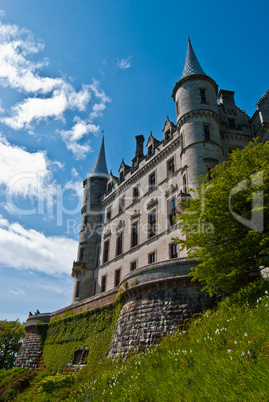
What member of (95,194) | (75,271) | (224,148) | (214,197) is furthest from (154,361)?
(95,194)

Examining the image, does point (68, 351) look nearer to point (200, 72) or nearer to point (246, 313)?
point (246, 313)

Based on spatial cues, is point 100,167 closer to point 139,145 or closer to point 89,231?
point 139,145

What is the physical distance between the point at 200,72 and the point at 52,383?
25926 millimetres

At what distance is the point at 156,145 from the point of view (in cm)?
2986

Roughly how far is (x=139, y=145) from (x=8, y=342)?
1490 inches

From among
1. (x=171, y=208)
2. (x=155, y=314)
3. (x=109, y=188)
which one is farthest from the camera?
(x=109, y=188)

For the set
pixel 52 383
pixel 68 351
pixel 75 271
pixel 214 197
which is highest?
pixel 75 271

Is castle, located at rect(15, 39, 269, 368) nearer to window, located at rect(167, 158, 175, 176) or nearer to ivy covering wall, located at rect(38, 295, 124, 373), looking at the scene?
window, located at rect(167, 158, 175, 176)

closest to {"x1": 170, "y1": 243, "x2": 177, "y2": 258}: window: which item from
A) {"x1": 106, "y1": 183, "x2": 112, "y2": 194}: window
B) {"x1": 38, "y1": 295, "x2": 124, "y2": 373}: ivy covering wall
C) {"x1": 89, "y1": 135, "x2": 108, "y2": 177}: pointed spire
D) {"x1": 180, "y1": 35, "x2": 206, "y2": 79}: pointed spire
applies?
{"x1": 38, "y1": 295, "x2": 124, "y2": 373}: ivy covering wall

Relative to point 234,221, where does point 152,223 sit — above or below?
above

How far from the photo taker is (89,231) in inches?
1412

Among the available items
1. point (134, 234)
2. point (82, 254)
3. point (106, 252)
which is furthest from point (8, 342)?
point (134, 234)

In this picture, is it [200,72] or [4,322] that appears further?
[4,322]

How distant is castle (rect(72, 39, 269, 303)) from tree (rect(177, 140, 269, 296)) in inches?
143
